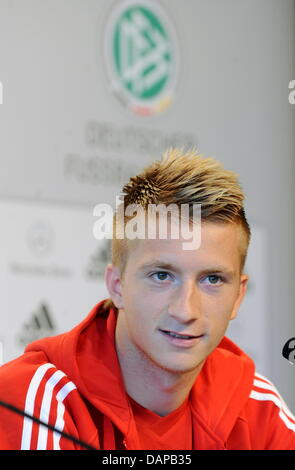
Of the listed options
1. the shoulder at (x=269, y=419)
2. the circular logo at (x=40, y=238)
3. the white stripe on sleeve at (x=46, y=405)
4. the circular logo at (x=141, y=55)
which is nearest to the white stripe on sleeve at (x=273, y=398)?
the shoulder at (x=269, y=419)

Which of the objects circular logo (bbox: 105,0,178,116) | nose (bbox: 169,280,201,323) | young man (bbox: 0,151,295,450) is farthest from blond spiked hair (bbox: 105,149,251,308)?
circular logo (bbox: 105,0,178,116)

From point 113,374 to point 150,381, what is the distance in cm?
6

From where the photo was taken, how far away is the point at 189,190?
1.26m

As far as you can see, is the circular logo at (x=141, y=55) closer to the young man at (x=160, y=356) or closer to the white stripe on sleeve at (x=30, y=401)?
the young man at (x=160, y=356)

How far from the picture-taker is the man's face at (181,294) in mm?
1218

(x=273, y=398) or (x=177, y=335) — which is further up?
(x=177, y=335)

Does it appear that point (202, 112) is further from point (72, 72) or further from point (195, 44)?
point (72, 72)

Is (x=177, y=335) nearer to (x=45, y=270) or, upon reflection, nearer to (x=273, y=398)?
(x=273, y=398)

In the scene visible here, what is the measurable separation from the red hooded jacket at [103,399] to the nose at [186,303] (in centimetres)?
20

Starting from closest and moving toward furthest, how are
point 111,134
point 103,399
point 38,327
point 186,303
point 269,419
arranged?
point 186,303
point 103,399
point 269,419
point 38,327
point 111,134

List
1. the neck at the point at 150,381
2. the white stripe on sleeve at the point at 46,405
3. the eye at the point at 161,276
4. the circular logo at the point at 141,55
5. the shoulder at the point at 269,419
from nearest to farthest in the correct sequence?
the white stripe on sleeve at the point at 46,405 < the eye at the point at 161,276 < the neck at the point at 150,381 < the shoulder at the point at 269,419 < the circular logo at the point at 141,55

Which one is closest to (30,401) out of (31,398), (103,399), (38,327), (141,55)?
(31,398)

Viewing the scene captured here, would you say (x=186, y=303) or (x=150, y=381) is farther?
(x=150, y=381)

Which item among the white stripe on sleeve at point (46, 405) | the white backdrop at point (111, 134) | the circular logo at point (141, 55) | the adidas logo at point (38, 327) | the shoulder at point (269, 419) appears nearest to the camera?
the white stripe on sleeve at point (46, 405)
